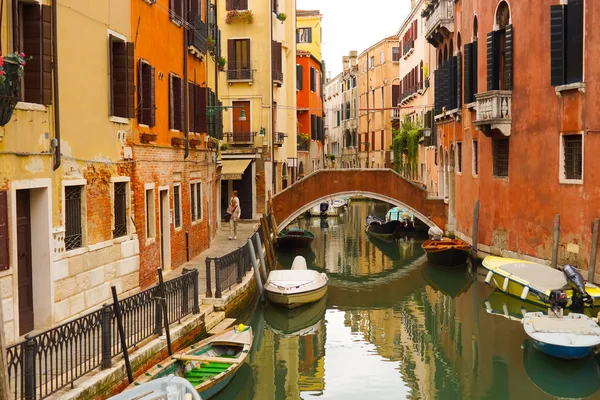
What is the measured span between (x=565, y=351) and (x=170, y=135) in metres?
9.01

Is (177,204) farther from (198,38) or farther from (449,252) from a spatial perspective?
(449,252)

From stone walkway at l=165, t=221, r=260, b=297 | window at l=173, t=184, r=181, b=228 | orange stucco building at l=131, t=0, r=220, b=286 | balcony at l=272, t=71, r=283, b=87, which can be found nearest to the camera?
orange stucco building at l=131, t=0, r=220, b=286

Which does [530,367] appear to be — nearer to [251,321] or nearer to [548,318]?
[548,318]

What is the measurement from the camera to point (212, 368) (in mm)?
10359

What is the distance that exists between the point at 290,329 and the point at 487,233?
27.8 feet

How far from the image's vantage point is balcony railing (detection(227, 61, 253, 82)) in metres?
30.1

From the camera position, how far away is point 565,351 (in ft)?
38.0

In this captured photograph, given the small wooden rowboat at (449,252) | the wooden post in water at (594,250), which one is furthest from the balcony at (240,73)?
the wooden post in water at (594,250)

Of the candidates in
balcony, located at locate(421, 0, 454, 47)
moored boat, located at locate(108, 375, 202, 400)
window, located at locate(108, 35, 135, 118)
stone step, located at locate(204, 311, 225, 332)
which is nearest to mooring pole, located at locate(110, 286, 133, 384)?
moored boat, located at locate(108, 375, 202, 400)

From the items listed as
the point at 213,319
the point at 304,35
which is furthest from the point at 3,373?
the point at 304,35

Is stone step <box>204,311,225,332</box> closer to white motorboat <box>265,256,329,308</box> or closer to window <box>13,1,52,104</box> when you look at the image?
white motorboat <box>265,256,329,308</box>

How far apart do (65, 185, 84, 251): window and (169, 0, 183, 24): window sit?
6191mm

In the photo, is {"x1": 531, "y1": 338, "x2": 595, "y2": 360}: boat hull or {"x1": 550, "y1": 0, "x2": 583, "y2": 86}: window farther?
{"x1": 550, "y1": 0, "x2": 583, "y2": 86}: window

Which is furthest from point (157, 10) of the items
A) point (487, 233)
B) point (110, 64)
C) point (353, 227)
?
point (353, 227)
